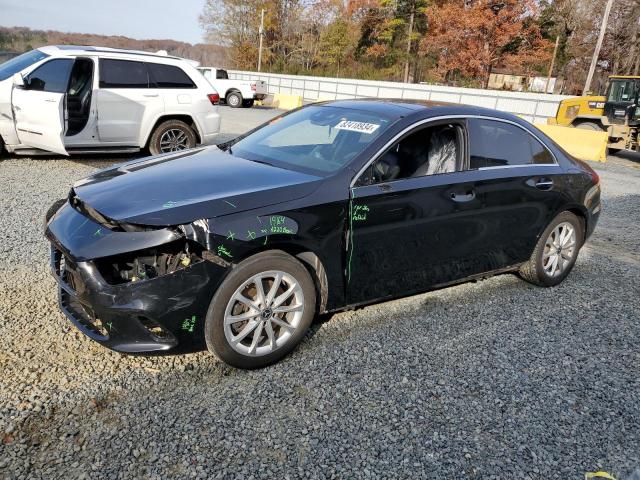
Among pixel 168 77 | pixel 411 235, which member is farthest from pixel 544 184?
pixel 168 77

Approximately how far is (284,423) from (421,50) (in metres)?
46.1

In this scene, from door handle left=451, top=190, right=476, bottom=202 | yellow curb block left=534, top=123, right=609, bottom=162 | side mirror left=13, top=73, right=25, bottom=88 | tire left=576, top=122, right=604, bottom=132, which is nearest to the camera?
door handle left=451, top=190, right=476, bottom=202

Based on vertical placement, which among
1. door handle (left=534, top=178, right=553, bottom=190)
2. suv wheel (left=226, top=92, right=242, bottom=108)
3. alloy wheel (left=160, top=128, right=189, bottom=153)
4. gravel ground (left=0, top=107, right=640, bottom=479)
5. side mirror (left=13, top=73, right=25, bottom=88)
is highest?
side mirror (left=13, top=73, right=25, bottom=88)

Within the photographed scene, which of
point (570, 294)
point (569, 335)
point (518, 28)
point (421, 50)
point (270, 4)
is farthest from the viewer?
point (270, 4)

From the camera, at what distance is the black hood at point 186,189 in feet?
9.02

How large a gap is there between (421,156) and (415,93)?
25173 mm

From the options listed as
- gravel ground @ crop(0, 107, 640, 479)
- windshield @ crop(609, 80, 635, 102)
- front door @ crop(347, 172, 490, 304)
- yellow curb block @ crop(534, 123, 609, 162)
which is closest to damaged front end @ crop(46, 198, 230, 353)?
gravel ground @ crop(0, 107, 640, 479)

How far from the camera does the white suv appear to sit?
24.0 feet

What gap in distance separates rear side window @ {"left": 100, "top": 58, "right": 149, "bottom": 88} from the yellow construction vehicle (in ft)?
43.9

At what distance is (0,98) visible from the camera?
24.6ft

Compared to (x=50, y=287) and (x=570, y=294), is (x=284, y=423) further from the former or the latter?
(x=570, y=294)

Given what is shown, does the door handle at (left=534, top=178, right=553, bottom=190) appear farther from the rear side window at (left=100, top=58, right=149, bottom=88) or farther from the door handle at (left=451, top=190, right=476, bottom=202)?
the rear side window at (left=100, top=58, right=149, bottom=88)

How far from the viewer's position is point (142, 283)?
2.63 meters

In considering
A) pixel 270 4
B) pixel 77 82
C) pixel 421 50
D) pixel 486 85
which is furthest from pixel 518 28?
pixel 77 82
